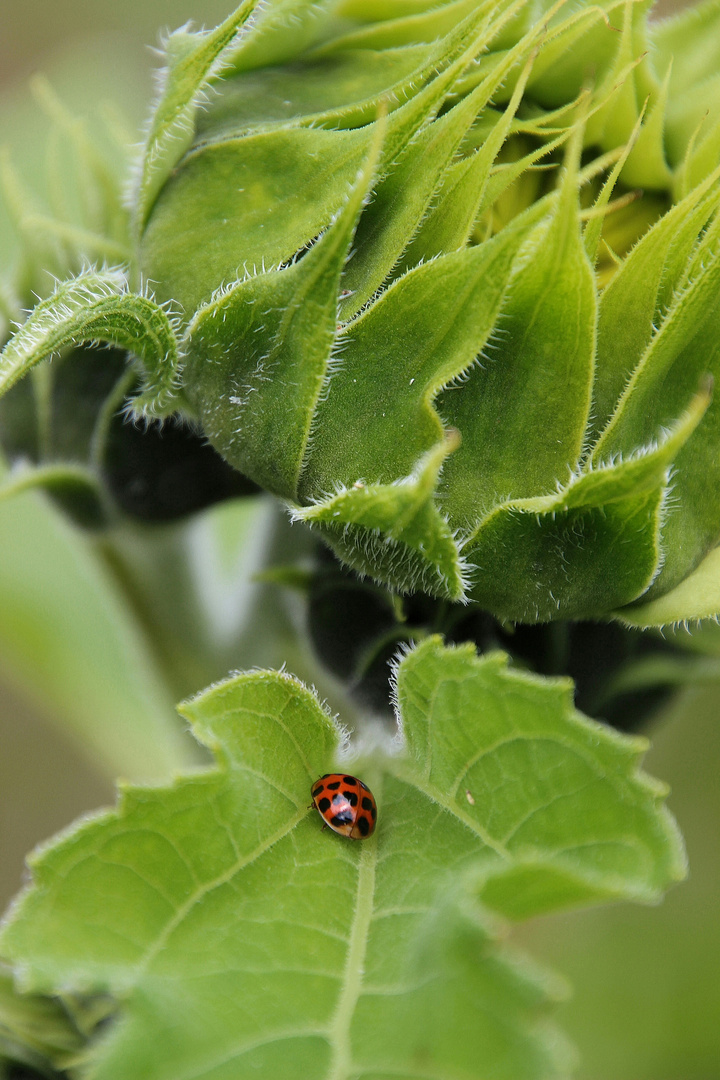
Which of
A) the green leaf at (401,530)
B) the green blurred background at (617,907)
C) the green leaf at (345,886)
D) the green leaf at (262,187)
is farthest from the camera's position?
the green blurred background at (617,907)

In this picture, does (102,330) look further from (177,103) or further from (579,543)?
(579,543)

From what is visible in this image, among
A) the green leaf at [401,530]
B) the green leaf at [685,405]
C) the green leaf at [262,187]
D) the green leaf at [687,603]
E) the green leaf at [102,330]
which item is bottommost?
the green leaf at [102,330]

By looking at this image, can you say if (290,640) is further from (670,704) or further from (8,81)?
(8,81)

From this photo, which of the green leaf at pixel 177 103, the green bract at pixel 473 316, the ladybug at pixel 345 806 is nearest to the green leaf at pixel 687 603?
the green bract at pixel 473 316

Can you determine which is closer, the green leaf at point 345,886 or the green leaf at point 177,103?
the green leaf at point 345,886

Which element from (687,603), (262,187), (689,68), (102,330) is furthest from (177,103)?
(687,603)

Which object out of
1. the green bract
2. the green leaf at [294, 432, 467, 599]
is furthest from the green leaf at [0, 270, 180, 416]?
the green leaf at [294, 432, 467, 599]

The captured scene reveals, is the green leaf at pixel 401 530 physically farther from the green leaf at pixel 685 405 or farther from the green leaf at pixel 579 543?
the green leaf at pixel 685 405

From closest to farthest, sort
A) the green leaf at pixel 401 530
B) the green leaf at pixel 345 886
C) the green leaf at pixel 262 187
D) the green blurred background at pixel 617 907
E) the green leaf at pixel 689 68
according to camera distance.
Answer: the green leaf at pixel 345 886 < the green leaf at pixel 401 530 < the green leaf at pixel 262 187 < the green leaf at pixel 689 68 < the green blurred background at pixel 617 907
